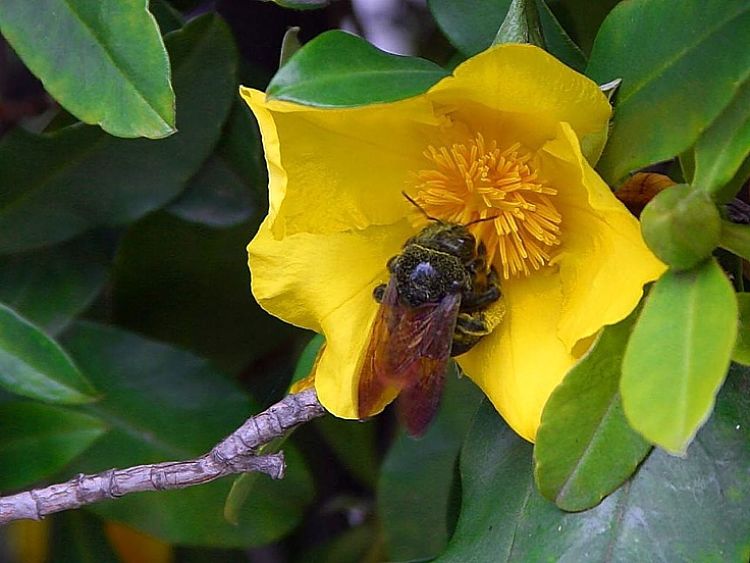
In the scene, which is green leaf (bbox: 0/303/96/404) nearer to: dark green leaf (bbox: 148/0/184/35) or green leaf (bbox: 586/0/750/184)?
dark green leaf (bbox: 148/0/184/35)

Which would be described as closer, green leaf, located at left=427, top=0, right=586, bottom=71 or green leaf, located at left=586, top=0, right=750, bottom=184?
green leaf, located at left=586, top=0, right=750, bottom=184

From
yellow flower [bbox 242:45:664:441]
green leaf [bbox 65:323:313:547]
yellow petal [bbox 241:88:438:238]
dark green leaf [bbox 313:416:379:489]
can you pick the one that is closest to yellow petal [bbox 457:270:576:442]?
yellow flower [bbox 242:45:664:441]

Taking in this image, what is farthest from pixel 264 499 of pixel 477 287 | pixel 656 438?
pixel 656 438

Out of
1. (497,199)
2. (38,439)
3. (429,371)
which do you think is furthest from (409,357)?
(38,439)

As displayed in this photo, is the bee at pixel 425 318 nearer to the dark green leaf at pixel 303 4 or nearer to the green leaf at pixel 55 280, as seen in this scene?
the dark green leaf at pixel 303 4

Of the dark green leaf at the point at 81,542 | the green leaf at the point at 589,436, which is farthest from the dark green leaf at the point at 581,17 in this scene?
the dark green leaf at the point at 81,542

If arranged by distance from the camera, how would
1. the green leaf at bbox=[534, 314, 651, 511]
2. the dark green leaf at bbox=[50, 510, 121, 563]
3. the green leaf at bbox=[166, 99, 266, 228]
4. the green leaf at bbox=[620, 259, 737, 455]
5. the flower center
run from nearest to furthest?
the green leaf at bbox=[620, 259, 737, 455], the green leaf at bbox=[534, 314, 651, 511], the flower center, the green leaf at bbox=[166, 99, 266, 228], the dark green leaf at bbox=[50, 510, 121, 563]

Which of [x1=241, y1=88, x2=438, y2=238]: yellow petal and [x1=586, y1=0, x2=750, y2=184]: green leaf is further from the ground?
[x1=586, y1=0, x2=750, y2=184]: green leaf

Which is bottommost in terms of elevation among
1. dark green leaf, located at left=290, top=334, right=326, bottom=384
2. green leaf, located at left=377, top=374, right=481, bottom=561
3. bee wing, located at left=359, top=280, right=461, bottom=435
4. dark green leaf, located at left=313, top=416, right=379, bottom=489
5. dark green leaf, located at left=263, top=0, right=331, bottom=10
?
dark green leaf, located at left=313, top=416, right=379, bottom=489

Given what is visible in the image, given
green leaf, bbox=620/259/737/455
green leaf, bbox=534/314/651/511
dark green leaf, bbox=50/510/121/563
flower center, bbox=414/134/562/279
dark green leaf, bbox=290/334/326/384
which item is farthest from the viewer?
dark green leaf, bbox=50/510/121/563
